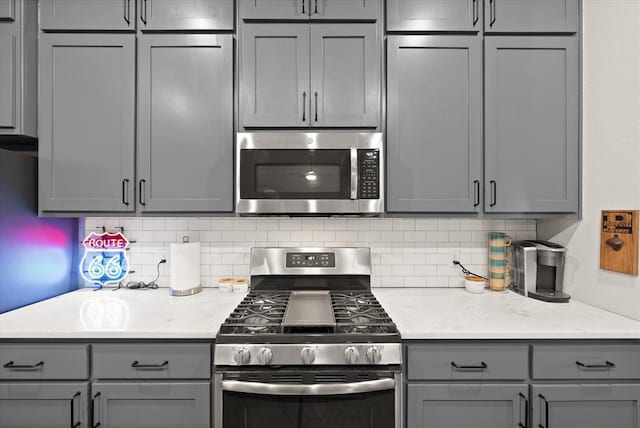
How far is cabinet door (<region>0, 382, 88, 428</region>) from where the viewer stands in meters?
1.47

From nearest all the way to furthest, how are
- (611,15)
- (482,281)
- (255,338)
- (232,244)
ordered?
(255,338)
(611,15)
(482,281)
(232,244)

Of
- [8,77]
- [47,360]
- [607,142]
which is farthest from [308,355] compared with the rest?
[8,77]

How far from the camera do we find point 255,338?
4.69ft

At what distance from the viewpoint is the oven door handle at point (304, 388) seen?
4.60 feet

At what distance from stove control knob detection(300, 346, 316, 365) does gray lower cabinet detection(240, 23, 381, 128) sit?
3.86 feet

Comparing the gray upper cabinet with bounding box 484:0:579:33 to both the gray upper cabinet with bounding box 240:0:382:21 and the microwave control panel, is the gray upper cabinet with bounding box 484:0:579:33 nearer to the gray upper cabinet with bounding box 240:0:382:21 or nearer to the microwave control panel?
the gray upper cabinet with bounding box 240:0:382:21

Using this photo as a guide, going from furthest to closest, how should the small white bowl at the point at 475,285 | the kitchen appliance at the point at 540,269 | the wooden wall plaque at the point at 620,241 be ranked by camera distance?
the small white bowl at the point at 475,285
the kitchen appliance at the point at 540,269
the wooden wall plaque at the point at 620,241

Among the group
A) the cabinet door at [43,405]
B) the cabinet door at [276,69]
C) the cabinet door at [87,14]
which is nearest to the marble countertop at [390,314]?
the cabinet door at [43,405]

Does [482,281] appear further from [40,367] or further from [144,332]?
[40,367]

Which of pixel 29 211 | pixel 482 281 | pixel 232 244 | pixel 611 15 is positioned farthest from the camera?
pixel 232 244

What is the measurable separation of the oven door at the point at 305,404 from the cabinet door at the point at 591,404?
0.72 meters

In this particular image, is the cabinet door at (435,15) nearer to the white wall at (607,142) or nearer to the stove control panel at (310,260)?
the white wall at (607,142)

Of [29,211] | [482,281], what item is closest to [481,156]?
[482,281]

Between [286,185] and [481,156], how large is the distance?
1.12 m
